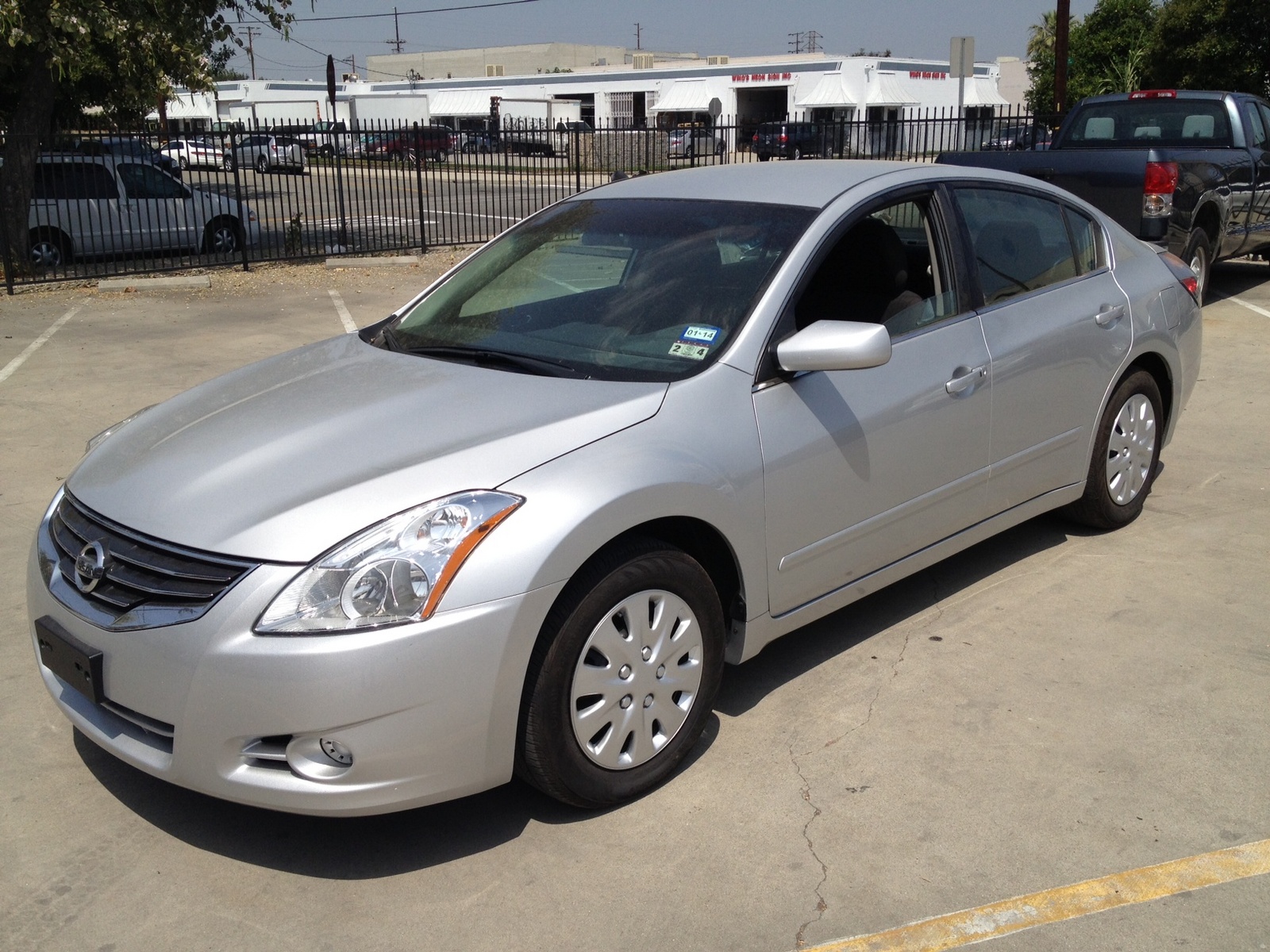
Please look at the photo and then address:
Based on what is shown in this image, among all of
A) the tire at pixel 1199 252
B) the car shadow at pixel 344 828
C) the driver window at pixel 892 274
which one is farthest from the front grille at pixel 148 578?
the tire at pixel 1199 252

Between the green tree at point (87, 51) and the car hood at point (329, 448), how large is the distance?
11196 millimetres

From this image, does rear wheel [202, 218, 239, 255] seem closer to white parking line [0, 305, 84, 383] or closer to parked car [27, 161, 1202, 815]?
white parking line [0, 305, 84, 383]

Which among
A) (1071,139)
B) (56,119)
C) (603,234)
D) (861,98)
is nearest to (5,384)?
(603,234)

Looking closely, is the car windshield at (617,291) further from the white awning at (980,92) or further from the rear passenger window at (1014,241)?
the white awning at (980,92)

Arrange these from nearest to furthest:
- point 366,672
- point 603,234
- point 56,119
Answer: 1. point 366,672
2. point 603,234
3. point 56,119

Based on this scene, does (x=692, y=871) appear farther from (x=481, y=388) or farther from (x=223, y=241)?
(x=223, y=241)

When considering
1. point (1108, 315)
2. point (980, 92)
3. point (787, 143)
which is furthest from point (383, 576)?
point (980, 92)

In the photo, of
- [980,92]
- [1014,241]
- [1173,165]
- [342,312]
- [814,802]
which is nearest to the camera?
[814,802]

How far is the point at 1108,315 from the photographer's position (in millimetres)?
4961

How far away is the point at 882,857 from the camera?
10.2ft

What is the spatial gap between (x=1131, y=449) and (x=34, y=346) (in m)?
9.24

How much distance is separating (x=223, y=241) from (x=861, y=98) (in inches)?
1629

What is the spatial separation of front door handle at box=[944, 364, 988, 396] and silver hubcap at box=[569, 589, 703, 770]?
141 cm

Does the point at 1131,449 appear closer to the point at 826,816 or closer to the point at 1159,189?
the point at 826,816
